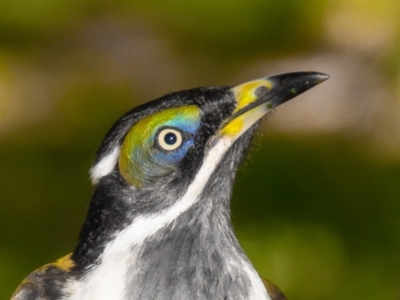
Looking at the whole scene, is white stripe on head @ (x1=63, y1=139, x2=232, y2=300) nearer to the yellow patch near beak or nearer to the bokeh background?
the yellow patch near beak

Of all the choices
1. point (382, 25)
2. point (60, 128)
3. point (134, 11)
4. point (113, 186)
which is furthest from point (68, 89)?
point (113, 186)

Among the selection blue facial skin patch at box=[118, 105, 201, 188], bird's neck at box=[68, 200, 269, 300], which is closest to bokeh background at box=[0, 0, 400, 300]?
bird's neck at box=[68, 200, 269, 300]

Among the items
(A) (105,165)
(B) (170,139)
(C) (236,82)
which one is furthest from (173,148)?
(C) (236,82)

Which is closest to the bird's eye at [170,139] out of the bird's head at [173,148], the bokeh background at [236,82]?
the bird's head at [173,148]

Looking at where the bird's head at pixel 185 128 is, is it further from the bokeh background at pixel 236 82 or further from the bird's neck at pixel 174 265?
the bokeh background at pixel 236 82

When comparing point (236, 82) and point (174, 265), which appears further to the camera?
point (236, 82)

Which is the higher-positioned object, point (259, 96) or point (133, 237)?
point (259, 96)

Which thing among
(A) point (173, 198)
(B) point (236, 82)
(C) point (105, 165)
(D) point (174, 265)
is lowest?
(D) point (174, 265)

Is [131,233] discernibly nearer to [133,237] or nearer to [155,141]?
[133,237]
